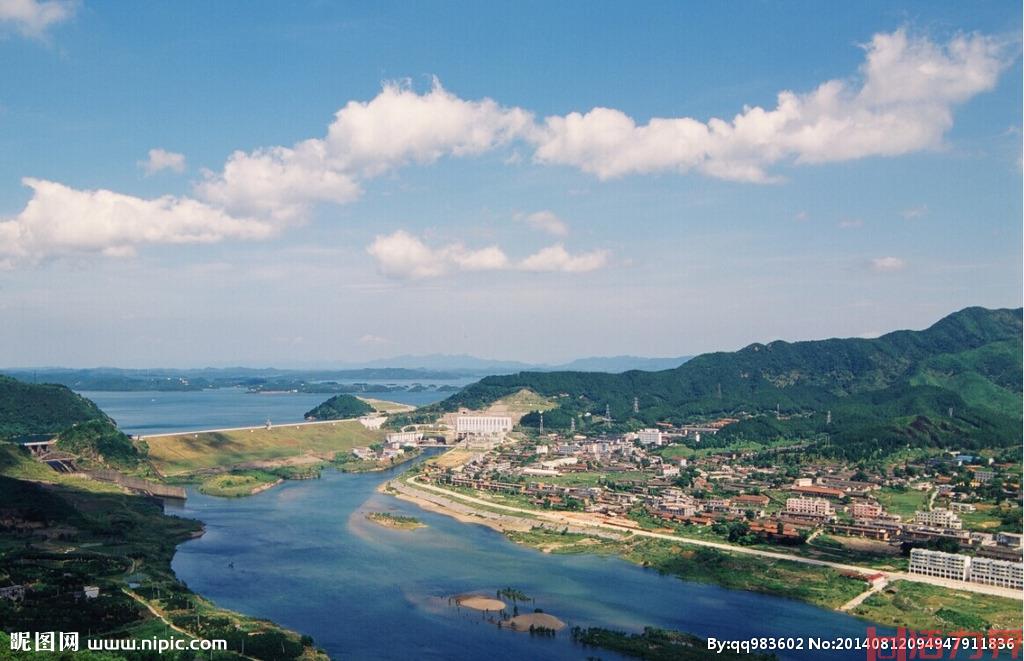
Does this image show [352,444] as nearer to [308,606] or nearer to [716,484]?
[716,484]

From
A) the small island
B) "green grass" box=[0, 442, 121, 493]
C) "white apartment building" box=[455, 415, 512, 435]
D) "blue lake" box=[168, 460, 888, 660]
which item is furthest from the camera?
"white apartment building" box=[455, 415, 512, 435]

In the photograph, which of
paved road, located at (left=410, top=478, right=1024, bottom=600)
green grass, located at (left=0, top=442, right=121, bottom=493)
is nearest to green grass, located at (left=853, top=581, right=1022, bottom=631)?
paved road, located at (left=410, top=478, right=1024, bottom=600)

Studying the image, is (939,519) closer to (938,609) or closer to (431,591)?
(938,609)

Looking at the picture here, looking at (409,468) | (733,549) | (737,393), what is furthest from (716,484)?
(737,393)

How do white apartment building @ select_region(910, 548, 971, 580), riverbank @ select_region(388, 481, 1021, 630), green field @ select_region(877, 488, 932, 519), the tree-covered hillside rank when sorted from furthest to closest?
the tree-covered hillside, green field @ select_region(877, 488, 932, 519), white apartment building @ select_region(910, 548, 971, 580), riverbank @ select_region(388, 481, 1021, 630)

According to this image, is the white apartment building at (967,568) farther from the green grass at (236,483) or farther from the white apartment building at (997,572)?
Answer: the green grass at (236,483)

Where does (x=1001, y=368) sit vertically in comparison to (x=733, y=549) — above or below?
above

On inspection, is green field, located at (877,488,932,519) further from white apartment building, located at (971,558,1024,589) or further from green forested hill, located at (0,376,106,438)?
green forested hill, located at (0,376,106,438)
